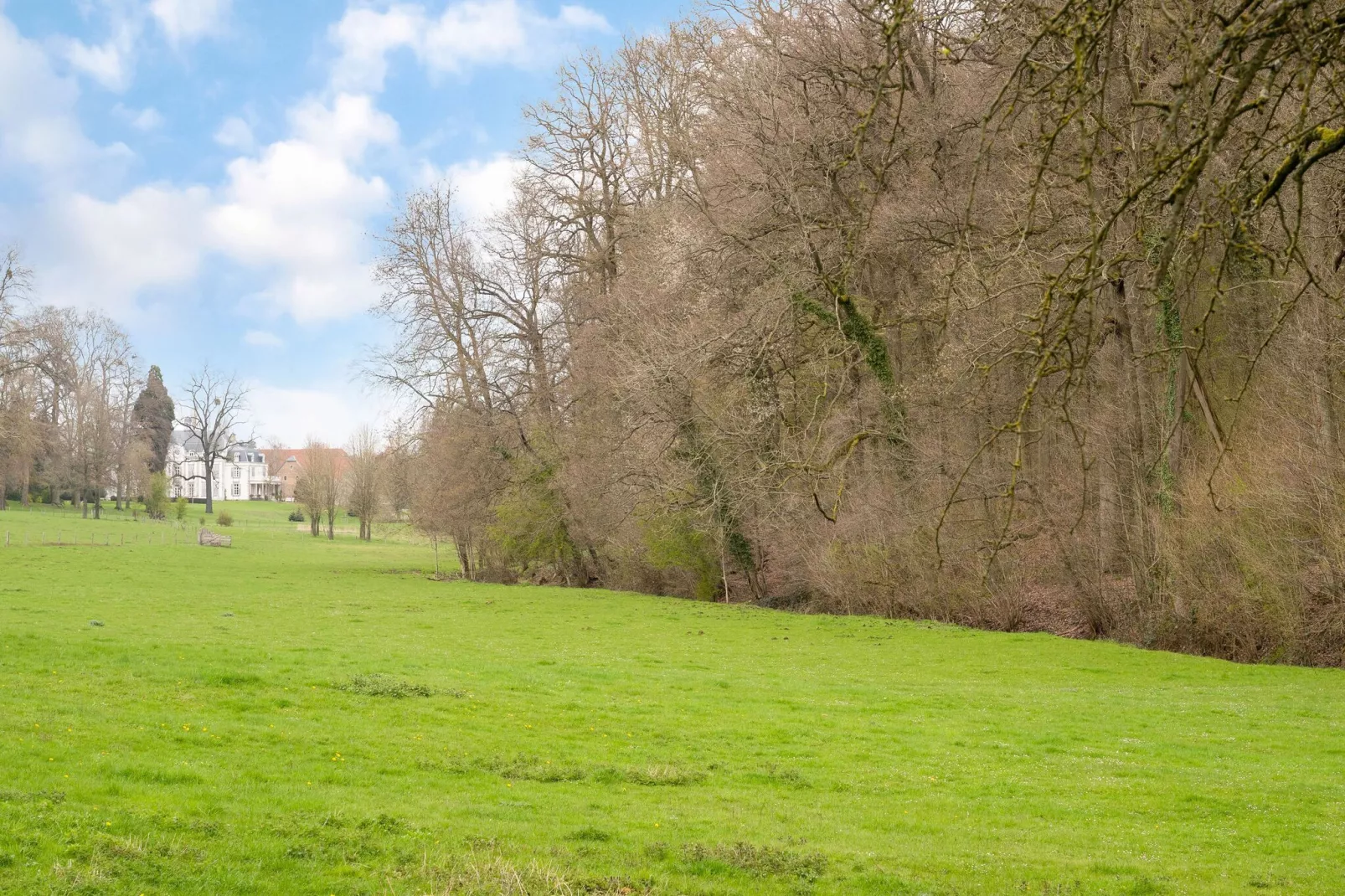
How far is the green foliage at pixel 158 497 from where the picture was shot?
8919cm

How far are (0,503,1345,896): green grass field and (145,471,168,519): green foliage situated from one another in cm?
7215

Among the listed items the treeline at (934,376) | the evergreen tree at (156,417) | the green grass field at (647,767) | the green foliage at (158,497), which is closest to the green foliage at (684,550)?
the treeline at (934,376)

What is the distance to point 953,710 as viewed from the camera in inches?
603

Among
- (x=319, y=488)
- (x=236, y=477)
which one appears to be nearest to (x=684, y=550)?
(x=319, y=488)

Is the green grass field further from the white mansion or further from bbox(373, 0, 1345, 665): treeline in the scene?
the white mansion

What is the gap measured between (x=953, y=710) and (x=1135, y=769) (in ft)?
13.2

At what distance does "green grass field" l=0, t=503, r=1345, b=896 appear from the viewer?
23.9 feet

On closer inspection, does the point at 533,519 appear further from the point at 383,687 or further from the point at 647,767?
the point at 647,767

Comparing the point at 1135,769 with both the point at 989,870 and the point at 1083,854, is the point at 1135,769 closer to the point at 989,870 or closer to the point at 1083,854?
the point at 1083,854

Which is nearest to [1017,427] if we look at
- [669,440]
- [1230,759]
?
[1230,759]

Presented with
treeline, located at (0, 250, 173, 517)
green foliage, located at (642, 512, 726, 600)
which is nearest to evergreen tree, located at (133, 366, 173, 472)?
treeline, located at (0, 250, 173, 517)

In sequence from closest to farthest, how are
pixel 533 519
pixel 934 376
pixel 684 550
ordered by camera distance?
pixel 934 376 → pixel 684 550 → pixel 533 519

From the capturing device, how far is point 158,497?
89625 millimetres

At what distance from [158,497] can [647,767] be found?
88710 millimetres
